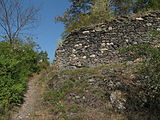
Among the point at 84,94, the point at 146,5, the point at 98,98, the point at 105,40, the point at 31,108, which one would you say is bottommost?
the point at 31,108

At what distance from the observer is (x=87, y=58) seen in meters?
9.27

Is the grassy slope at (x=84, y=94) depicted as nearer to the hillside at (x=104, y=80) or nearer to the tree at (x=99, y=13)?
the hillside at (x=104, y=80)

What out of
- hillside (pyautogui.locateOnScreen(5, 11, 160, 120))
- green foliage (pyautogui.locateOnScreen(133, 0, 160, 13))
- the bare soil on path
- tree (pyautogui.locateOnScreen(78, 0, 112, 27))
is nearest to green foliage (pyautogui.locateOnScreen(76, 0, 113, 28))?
tree (pyautogui.locateOnScreen(78, 0, 112, 27))

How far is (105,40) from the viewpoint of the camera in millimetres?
9367

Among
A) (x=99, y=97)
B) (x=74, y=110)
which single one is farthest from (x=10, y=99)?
(x=99, y=97)

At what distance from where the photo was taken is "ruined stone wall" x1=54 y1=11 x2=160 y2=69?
29.8ft

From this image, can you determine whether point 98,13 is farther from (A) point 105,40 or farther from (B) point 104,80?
(B) point 104,80

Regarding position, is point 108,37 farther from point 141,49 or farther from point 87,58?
point 141,49

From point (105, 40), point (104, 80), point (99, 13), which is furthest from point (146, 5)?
point (104, 80)

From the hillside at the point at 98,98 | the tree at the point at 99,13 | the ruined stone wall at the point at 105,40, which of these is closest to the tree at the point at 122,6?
the tree at the point at 99,13

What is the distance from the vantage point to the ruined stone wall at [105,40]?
9078mm

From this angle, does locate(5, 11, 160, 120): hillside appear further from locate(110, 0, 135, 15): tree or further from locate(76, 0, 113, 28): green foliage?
locate(110, 0, 135, 15): tree

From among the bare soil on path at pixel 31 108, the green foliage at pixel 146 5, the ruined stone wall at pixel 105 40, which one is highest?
the green foliage at pixel 146 5

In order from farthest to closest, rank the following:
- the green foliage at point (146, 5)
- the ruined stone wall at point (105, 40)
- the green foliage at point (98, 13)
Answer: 1. the green foliage at point (98, 13)
2. the green foliage at point (146, 5)
3. the ruined stone wall at point (105, 40)
